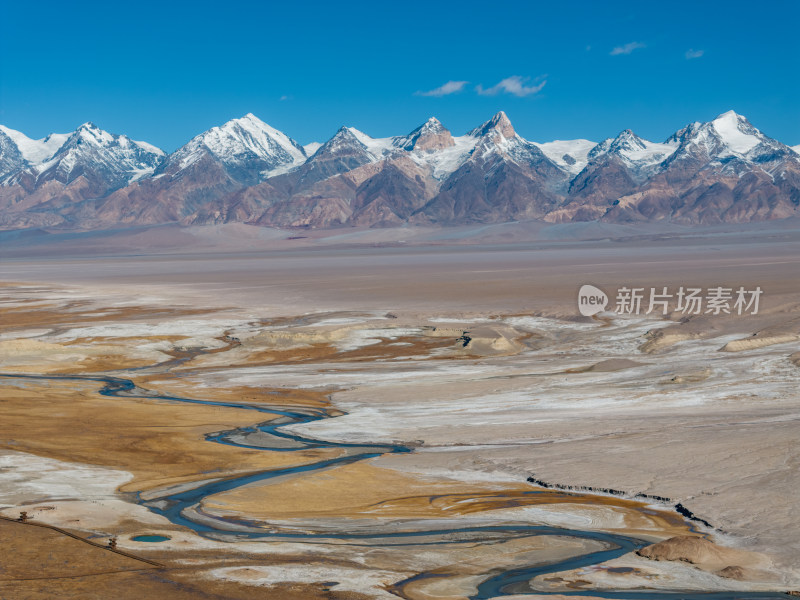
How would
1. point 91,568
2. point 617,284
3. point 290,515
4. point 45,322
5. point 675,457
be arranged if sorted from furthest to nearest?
1. point 617,284
2. point 45,322
3. point 675,457
4. point 290,515
5. point 91,568

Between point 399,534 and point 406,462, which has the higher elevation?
point 399,534

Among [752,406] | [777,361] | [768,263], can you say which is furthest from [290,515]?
[768,263]

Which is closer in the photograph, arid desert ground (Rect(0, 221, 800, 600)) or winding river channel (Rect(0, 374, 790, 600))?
winding river channel (Rect(0, 374, 790, 600))

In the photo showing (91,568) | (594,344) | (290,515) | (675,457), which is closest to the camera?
(91,568)

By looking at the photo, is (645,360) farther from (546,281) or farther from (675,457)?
(546,281)

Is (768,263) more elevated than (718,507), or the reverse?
(768,263)

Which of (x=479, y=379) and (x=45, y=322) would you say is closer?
(x=479, y=379)

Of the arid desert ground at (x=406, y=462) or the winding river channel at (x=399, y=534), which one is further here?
the arid desert ground at (x=406, y=462)

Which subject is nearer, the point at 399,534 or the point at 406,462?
the point at 399,534
